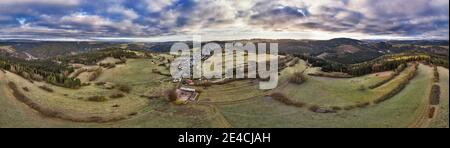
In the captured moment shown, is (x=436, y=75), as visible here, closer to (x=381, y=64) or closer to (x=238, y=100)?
(x=381, y=64)

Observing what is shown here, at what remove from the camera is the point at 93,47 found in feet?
17.6

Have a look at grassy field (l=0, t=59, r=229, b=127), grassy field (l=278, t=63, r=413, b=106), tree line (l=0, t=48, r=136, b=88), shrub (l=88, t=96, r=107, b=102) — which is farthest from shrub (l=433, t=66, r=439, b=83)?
A: tree line (l=0, t=48, r=136, b=88)

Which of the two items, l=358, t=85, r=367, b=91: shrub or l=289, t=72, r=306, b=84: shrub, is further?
l=289, t=72, r=306, b=84: shrub

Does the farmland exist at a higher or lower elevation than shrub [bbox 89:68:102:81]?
lower

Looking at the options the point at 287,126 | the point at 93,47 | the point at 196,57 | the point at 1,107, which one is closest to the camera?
the point at 1,107

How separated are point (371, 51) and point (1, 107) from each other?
16.4 ft

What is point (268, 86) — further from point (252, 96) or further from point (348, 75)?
point (348, 75)

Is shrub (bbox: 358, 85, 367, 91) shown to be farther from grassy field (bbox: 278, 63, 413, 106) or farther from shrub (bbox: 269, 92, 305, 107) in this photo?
shrub (bbox: 269, 92, 305, 107)

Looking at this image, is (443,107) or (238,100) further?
(238,100)

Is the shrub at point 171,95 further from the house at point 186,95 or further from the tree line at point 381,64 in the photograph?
the tree line at point 381,64

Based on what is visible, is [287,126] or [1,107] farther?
[287,126]

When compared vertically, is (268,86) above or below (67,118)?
above

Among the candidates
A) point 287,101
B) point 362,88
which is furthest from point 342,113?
point 287,101

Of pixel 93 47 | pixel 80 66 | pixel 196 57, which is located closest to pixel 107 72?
Answer: pixel 80 66
